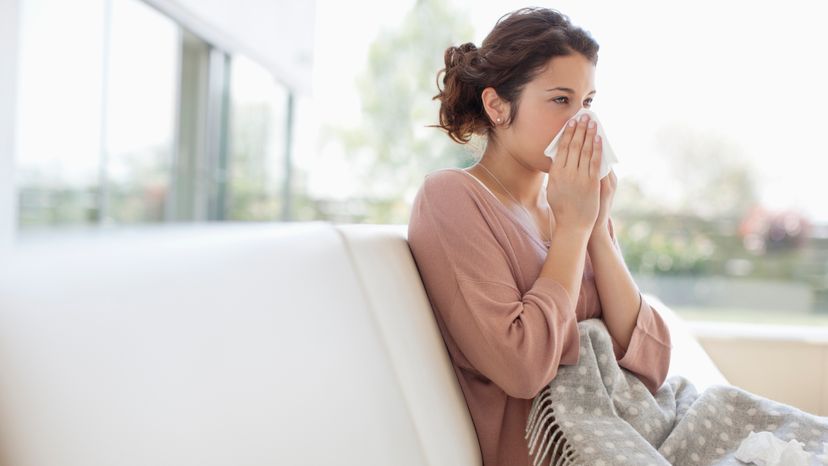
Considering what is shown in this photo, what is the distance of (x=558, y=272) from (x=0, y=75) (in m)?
2.96

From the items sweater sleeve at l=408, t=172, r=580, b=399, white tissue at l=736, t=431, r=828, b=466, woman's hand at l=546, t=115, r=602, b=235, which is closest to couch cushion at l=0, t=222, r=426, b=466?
sweater sleeve at l=408, t=172, r=580, b=399

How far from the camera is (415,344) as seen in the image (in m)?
1.09

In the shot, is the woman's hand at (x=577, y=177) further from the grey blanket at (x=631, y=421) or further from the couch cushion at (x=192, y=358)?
Answer: the couch cushion at (x=192, y=358)

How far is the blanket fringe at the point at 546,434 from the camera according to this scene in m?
1.18

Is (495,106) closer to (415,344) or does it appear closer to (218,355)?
(415,344)

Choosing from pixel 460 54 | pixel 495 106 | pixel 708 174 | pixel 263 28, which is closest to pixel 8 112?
pixel 460 54

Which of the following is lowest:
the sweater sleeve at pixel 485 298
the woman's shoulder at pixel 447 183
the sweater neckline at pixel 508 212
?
the sweater sleeve at pixel 485 298

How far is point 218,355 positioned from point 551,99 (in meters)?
0.95

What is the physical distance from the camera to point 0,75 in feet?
11.1

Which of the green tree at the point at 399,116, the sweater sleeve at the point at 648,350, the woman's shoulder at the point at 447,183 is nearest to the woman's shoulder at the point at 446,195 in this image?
the woman's shoulder at the point at 447,183

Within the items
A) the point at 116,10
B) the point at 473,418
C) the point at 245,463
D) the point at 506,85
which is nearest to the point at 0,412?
the point at 245,463

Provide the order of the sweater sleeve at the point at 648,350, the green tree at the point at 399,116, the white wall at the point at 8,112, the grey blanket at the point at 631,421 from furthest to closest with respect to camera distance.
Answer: the green tree at the point at 399,116 < the white wall at the point at 8,112 < the sweater sleeve at the point at 648,350 < the grey blanket at the point at 631,421

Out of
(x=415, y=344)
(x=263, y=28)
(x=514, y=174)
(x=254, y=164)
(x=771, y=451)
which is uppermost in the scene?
(x=263, y=28)

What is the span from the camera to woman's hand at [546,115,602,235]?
1.35 metres
